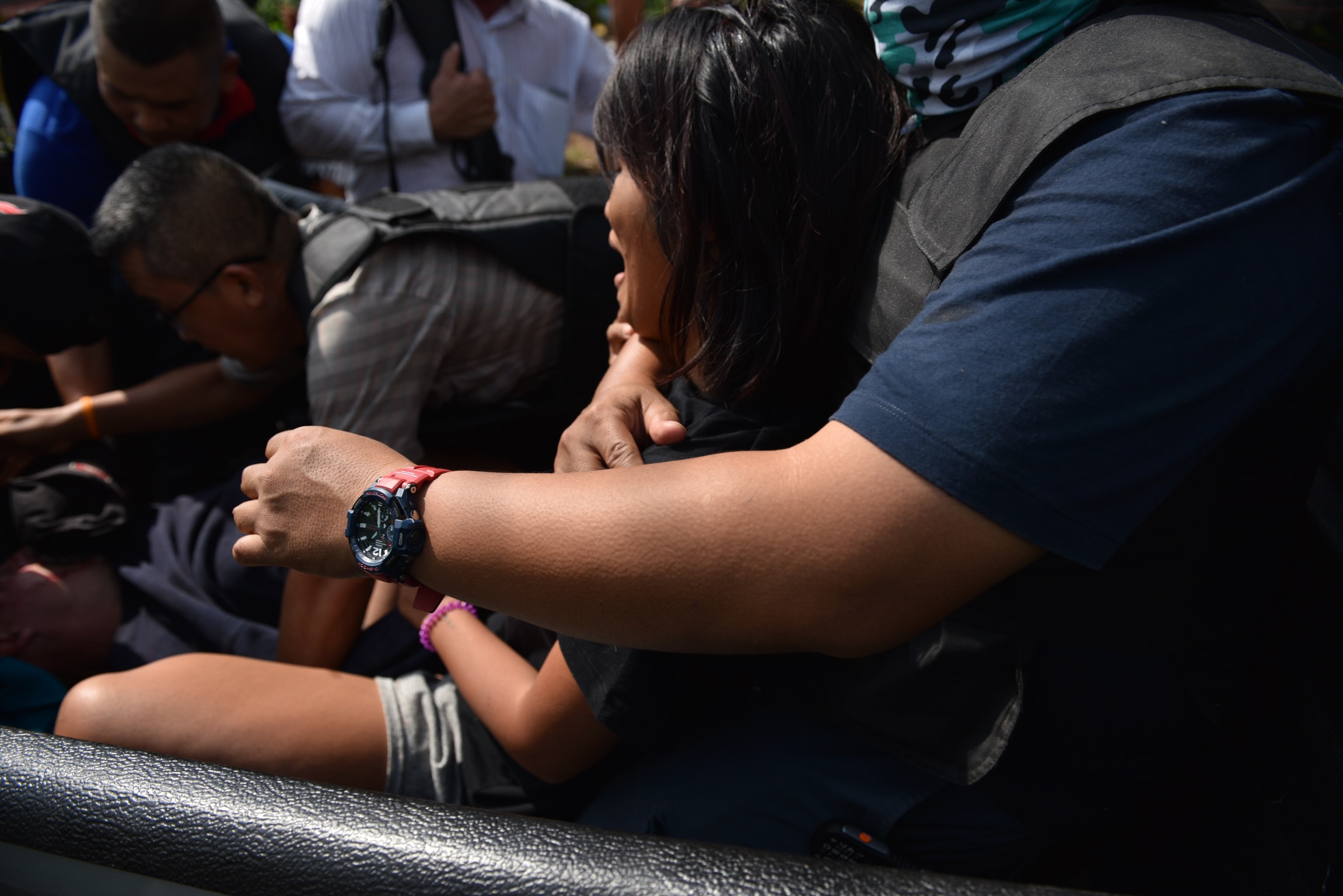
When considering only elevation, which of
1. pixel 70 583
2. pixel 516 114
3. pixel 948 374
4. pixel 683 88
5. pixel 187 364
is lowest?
Answer: pixel 70 583

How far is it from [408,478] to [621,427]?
37cm

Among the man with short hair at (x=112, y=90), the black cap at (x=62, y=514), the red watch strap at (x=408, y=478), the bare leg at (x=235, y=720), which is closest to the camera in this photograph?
the red watch strap at (x=408, y=478)

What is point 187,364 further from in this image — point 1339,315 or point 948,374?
point 1339,315

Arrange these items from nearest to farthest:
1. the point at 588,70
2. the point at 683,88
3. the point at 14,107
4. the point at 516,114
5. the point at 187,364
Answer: the point at 683,88 → the point at 187,364 → the point at 14,107 → the point at 516,114 → the point at 588,70

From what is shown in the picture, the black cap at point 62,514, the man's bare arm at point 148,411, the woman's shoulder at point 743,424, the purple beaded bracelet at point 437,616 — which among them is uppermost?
the woman's shoulder at point 743,424

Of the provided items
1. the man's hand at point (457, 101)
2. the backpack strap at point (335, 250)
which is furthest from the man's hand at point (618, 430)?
the man's hand at point (457, 101)

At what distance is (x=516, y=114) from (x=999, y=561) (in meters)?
3.22

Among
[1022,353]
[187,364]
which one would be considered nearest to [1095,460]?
[1022,353]

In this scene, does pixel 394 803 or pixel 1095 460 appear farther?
pixel 394 803

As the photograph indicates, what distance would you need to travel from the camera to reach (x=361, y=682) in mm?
1783

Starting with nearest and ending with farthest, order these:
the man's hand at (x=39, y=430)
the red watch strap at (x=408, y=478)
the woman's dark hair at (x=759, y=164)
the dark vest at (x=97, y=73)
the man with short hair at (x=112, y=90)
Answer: the red watch strap at (x=408, y=478)
the woman's dark hair at (x=759, y=164)
the man's hand at (x=39, y=430)
the man with short hair at (x=112, y=90)
the dark vest at (x=97, y=73)

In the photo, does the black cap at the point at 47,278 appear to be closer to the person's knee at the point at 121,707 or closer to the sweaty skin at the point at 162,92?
the sweaty skin at the point at 162,92

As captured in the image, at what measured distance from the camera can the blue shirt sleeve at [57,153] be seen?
2994 mm

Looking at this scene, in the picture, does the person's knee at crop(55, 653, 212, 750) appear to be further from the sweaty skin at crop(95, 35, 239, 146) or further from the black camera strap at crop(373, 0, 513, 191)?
the black camera strap at crop(373, 0, 513, 191)
